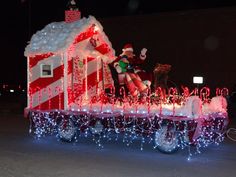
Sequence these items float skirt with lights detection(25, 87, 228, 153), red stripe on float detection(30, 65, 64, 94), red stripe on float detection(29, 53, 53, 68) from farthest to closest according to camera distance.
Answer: red stripe on float detection(29, 53, 53, 68) → red stripe on float detection(30, 65, 64, 94) → float skirt with lights detection(25, 87, 228, 153)

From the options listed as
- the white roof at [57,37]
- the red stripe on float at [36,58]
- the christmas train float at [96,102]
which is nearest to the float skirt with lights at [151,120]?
the christmas train float at [96,102]

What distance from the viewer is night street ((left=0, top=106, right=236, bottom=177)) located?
9.17 m

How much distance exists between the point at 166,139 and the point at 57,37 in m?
4.43

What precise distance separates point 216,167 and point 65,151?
12.6ft

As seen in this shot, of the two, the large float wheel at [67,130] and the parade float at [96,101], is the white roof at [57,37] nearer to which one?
the parade float at [96,101]

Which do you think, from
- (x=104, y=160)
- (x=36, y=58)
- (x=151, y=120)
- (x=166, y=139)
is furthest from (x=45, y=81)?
(x=166, y=139)

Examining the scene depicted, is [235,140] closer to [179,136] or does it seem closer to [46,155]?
[179,136]

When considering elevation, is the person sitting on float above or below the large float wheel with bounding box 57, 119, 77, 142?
above

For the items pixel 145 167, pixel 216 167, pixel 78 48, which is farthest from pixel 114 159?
pixel 78 48

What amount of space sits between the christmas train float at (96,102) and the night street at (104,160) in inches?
15.7

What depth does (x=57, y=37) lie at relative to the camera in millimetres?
13367

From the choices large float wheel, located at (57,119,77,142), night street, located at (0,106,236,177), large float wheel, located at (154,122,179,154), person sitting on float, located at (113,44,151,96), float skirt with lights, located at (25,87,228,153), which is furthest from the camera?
large float wheel, located at (57,119,77,142)

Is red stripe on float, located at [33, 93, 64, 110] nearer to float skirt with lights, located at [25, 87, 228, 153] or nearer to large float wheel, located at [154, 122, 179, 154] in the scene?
float skirt with lights, located at [25, 87, 228, 153]

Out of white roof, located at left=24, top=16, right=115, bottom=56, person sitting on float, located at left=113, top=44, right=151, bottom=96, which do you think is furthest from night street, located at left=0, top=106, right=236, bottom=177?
white roof, located at left=24, top=16, right=115, bottom=56
